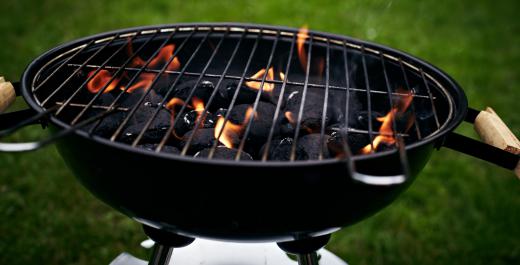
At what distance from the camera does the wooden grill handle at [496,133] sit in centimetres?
138

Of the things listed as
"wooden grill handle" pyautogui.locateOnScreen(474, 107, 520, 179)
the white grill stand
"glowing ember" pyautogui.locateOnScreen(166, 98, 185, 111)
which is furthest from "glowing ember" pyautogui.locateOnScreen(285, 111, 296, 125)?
the white grill stand

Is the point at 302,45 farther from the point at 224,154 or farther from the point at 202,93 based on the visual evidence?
the point at 224,154

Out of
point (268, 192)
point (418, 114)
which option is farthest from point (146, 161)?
point (418, 114)

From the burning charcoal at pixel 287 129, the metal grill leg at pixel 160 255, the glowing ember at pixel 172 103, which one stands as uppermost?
the glowing ember at pixel 172 103

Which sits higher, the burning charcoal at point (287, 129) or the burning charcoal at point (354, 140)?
the burning charcoal at point (287, 129)

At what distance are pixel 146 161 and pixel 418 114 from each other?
95 cm

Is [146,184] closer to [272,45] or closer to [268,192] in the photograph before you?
[268,192]

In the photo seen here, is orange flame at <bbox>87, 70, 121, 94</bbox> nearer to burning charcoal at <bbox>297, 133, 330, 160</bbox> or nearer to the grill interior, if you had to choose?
the grill interior

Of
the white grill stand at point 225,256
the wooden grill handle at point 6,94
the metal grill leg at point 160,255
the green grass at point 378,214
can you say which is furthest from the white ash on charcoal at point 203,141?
the green grass at point 378,214

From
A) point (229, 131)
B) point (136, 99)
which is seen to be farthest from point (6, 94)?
point (229, 131)

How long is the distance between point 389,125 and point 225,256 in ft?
2.91

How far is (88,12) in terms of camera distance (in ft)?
15.6

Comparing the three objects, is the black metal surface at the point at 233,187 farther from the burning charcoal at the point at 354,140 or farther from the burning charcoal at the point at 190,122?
the burning charcoal at the point at 190,122

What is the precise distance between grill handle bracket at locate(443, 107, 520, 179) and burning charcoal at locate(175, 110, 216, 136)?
715 mm
